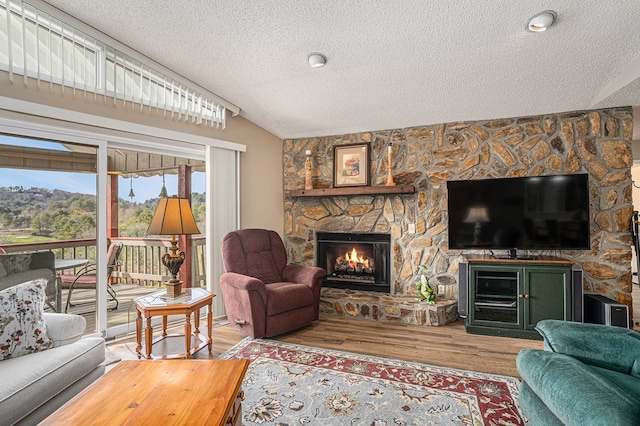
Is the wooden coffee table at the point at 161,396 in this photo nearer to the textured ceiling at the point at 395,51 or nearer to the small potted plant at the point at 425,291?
the textured ceiling at the point at 395,51

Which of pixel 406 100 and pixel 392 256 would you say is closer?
pixel 406 100

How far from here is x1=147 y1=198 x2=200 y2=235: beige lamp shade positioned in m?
2.67

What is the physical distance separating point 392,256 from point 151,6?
351cm

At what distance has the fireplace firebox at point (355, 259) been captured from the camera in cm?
434

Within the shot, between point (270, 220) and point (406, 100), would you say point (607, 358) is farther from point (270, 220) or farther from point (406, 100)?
point (270, 220)

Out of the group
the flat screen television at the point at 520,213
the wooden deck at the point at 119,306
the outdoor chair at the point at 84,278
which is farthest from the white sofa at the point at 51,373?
the flat screen television at the point at 520,213

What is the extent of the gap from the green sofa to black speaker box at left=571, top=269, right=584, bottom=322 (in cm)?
180

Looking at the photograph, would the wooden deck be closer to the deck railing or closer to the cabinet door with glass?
the deck railing

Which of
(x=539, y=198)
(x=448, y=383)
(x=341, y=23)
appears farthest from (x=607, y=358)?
(x=341, y=23)

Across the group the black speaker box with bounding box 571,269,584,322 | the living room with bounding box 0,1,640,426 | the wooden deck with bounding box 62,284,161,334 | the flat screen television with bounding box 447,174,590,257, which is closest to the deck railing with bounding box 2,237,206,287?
the wooden deck with bounding box 62,284,161,334

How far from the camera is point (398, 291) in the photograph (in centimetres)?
422

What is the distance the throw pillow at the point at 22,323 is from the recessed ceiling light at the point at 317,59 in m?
2.63

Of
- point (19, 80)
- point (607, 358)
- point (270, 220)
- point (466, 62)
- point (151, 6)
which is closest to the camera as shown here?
point (607, 358)

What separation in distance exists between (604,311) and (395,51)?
3.12 m
